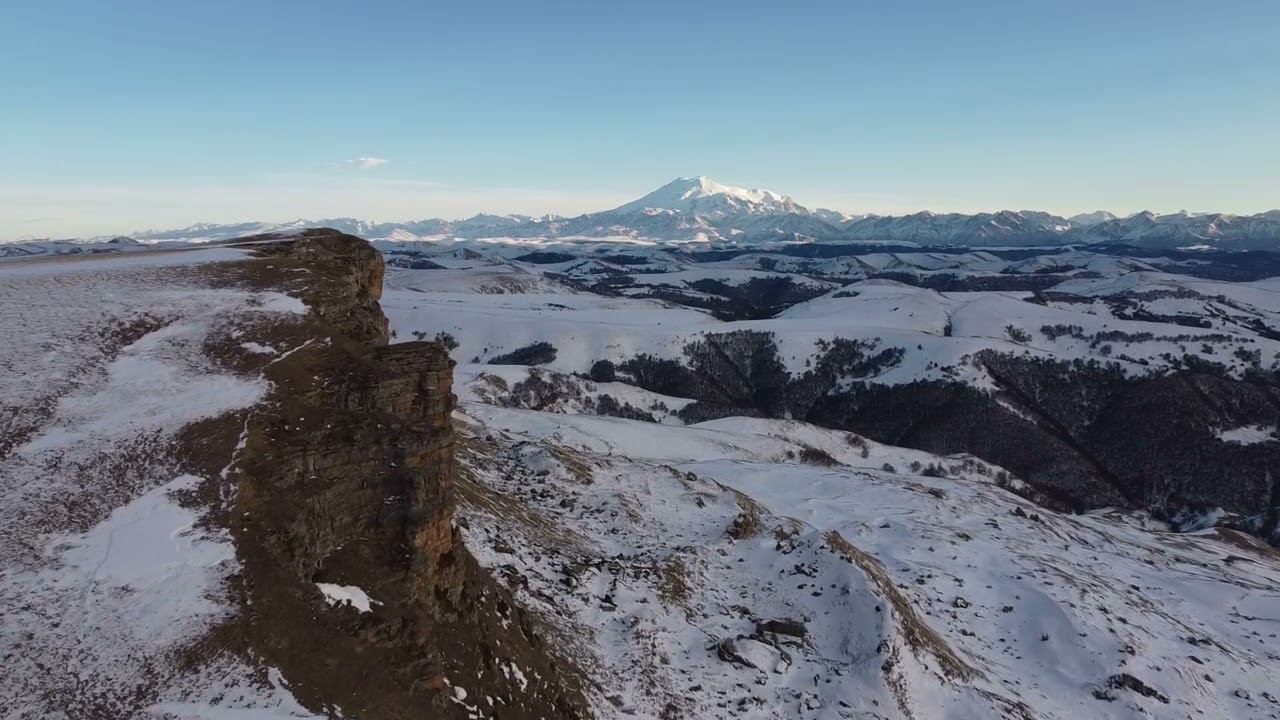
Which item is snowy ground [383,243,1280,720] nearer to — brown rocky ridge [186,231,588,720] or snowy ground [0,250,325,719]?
brown rocky ridge [186,231,588,720]

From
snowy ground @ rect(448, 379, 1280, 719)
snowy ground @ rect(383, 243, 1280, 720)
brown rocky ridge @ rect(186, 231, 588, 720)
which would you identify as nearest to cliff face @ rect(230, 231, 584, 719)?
brown rocky ridge @ rect(186, 231, 588, 720)

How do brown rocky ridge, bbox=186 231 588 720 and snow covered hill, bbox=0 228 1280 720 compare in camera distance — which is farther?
brown rocky ridge, bbox=186 231 588 720

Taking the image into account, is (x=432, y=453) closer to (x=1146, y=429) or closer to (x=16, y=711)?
(x=16, y=711)

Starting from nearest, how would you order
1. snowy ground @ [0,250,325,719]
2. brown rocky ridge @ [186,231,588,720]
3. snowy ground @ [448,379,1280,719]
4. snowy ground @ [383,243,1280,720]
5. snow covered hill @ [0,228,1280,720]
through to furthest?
snowy ground @ [0,250,325,719] → snow covered hill @ [0,228,1280,720] → brown rocky ridge @ [186,231,588,720] → snowy ground @ [448,379,1280,719] → snowy ground @ [383,243,1280,720]

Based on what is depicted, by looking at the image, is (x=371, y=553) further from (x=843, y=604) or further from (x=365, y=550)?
(x=843, y=604)

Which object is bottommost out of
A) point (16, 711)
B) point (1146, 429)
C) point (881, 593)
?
point (1146, 429)

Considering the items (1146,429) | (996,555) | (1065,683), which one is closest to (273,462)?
(1065,683)

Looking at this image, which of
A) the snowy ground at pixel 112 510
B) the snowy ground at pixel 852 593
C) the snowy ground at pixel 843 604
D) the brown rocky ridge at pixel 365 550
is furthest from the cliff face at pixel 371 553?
the snowy ground at pixel 843 604
